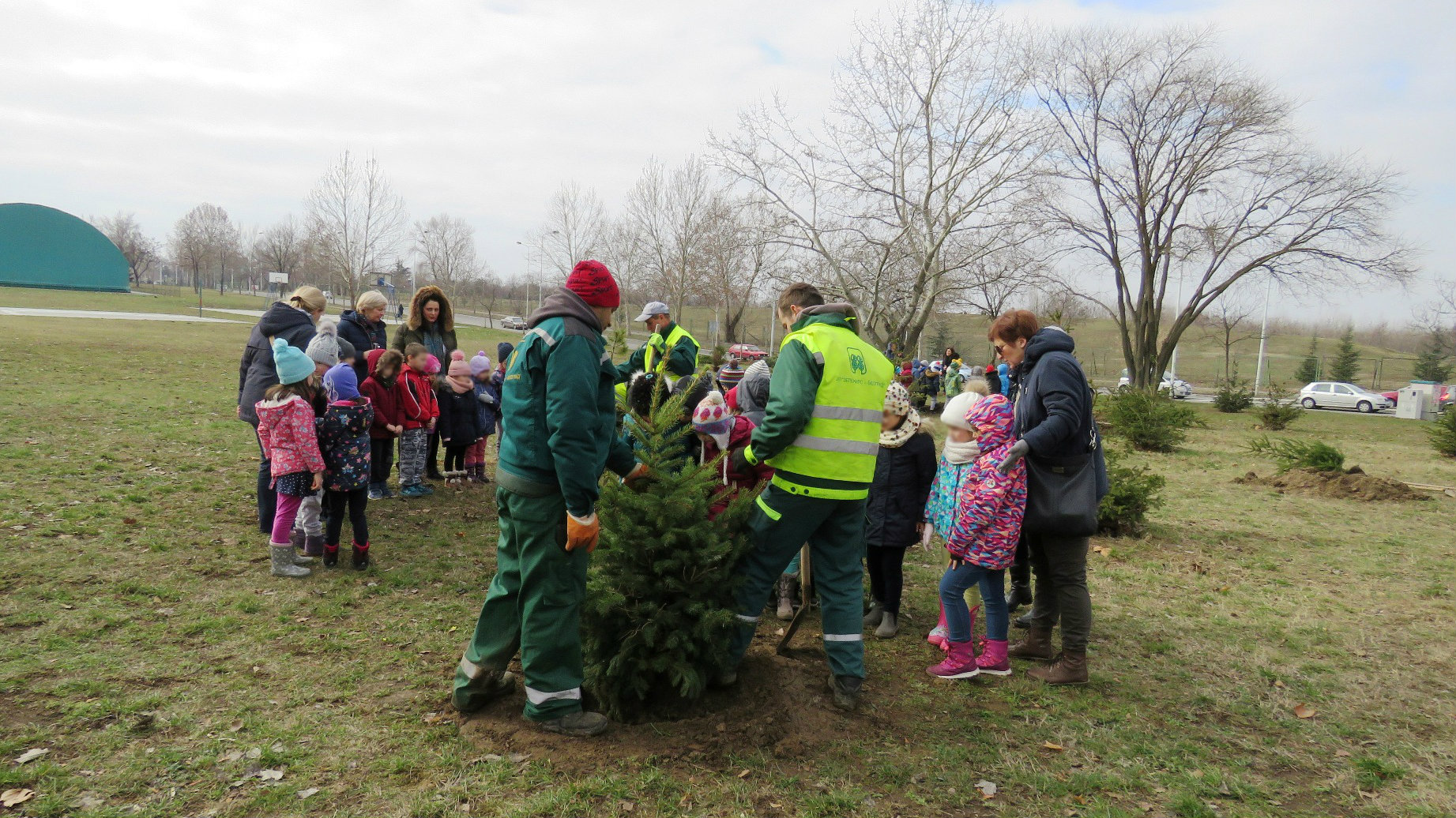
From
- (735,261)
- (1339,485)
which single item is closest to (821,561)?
(1339,485)

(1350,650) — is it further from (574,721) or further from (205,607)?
(205,607)

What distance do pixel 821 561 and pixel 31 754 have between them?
3.52 metres

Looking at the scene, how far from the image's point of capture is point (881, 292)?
2000 centimetres

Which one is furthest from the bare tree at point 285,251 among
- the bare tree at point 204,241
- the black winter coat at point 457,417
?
the black winter coat at point 457,417

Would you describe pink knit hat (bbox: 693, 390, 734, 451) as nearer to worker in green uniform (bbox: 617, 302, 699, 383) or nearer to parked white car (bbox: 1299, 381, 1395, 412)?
worker in green uniform (bbox: 617, 302, 699, 383)

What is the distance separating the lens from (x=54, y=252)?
69312 mm

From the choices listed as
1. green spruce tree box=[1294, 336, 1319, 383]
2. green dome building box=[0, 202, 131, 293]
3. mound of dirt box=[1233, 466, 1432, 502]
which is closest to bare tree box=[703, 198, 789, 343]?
mound of dirt box=[1233, 466, 1432, 502]

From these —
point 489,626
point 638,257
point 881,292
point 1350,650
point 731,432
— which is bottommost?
point 1350,650

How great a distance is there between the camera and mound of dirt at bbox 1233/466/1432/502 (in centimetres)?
1079

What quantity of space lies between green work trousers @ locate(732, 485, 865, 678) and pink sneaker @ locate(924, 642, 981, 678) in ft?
2.49

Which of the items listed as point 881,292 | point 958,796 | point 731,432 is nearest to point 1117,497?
point 731,432

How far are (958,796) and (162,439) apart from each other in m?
10.1

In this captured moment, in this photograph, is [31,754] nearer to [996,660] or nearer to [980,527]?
[980,527]

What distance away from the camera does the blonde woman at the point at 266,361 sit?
637 cm
